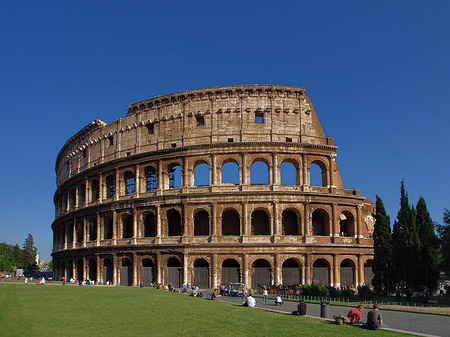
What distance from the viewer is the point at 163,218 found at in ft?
123

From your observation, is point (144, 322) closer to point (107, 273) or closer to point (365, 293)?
point (365, 293)

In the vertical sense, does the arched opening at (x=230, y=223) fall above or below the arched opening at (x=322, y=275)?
above

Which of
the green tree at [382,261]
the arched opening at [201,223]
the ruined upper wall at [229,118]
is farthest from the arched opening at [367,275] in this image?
the arched opening at [201,223]

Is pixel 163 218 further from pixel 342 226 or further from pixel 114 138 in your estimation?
pixel 342 226

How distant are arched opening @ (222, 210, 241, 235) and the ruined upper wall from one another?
21.1ft

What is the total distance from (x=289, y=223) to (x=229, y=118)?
34.9ft

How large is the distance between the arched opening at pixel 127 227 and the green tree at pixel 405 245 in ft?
78.2

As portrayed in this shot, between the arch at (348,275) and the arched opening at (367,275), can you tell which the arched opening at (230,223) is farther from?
the arched opening at (367,275)

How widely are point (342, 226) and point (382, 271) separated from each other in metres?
9.25

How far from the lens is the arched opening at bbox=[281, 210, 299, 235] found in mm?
37375

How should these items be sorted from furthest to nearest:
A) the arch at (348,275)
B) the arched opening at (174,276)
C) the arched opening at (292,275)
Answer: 1. the arch at (348,275)
2. the arched opening at (174,276)
3. the arched opening at (292,275)

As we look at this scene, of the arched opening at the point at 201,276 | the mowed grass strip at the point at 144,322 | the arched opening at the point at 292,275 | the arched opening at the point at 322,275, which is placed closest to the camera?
the mowed grass strip at the point at 144,322

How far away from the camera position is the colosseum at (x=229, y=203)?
116ft

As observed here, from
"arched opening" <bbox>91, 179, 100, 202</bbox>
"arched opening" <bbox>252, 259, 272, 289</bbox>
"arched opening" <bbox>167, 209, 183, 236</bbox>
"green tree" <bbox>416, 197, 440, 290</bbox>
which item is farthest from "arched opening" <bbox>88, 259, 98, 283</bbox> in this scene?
"green tree" <bbox>416, 197, 440, 290</bbox>
